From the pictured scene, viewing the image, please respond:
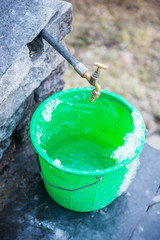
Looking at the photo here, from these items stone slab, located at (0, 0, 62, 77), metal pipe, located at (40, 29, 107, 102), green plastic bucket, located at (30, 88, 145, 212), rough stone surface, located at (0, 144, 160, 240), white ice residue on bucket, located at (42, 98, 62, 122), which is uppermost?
stone slab, located at (0, 0, 62, 77)

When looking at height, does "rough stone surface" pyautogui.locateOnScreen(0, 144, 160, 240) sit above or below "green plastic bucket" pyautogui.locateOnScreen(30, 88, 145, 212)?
below

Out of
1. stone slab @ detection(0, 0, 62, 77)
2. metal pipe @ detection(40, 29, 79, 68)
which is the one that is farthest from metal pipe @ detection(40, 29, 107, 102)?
stone slab @ detection(0, 0, 62, 77)

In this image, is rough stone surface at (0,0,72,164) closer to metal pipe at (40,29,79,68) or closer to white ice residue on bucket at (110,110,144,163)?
metal pipe at (40,29,79,68)

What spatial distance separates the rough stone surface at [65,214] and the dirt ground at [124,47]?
0.90 metres

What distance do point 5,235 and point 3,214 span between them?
5.3 inches

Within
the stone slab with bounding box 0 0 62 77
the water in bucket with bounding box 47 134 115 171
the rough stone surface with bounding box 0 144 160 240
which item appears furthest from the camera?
the water in bucket with bounding box 47 134 115 171

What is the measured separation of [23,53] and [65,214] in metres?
1.05

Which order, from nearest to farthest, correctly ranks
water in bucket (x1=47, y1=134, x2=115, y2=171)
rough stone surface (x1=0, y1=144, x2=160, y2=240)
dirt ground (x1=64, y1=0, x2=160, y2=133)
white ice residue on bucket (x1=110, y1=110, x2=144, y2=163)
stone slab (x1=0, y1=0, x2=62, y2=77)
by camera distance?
1. stone slab (x1=0, y1=0, x2=62, y2=77)
2. white ice residue on bucket (x1=110, y1=110, x2=144, y2=163)
3. rough stone surface (x1=0, y1=144, x2=160, y2=240)
4. water in bucket (x1=47, y1=134, x2=115, y2=171)
5. dirt ground (x1=64, y1=0, x2=160, y2=133)

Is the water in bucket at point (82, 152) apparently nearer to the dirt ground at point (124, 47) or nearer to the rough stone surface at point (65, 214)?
the rough stone surface at point (65, 214)

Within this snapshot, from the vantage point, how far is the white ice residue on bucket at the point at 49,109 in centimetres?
160

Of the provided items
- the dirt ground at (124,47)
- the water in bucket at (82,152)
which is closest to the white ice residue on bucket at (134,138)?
the water in bucket at (82,152)

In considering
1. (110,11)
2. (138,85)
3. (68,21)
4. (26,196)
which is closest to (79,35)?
(110,11)

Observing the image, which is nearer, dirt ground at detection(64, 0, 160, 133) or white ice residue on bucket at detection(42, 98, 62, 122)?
white ice residue on bucket at detection(42, 98, 62, 122)

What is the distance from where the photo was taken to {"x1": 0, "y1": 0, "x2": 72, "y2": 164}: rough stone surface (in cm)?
135
